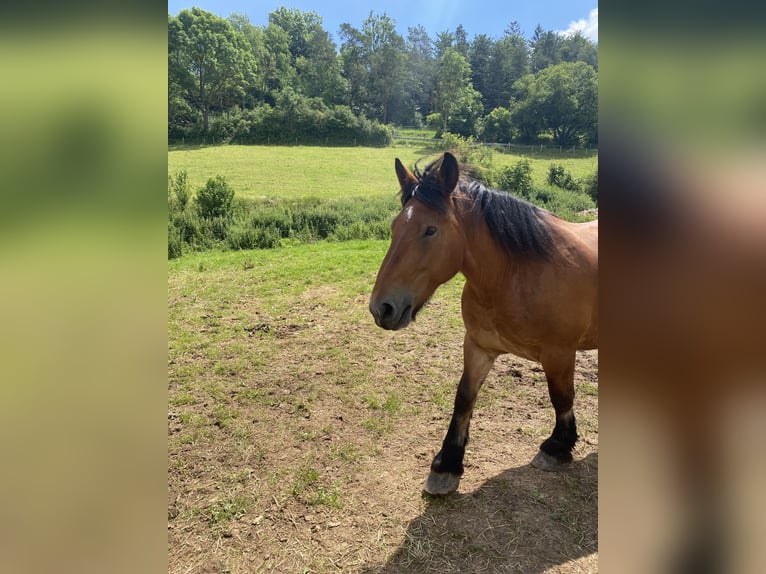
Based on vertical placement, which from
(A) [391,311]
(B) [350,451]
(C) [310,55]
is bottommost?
(B) [350,451]

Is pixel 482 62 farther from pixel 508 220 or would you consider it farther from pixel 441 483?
pixel 441 483

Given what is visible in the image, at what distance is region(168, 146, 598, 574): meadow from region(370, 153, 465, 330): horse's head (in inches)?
52.4

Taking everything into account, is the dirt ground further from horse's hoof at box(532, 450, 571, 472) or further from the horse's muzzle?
the horse's muzzle

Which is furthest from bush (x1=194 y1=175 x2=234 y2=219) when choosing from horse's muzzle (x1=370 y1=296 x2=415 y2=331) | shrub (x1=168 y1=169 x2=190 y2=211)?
horse's muzzle (x1=370 y1=296 x2=415 y2=331)

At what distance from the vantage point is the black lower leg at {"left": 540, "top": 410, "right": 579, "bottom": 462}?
2.99 m

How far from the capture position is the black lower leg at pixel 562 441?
2.99 m

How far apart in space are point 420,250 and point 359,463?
1850 millimetres

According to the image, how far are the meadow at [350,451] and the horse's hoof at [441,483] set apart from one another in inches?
2.4

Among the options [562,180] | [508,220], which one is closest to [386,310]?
[508,220]

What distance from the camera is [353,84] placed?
23.1 ft
